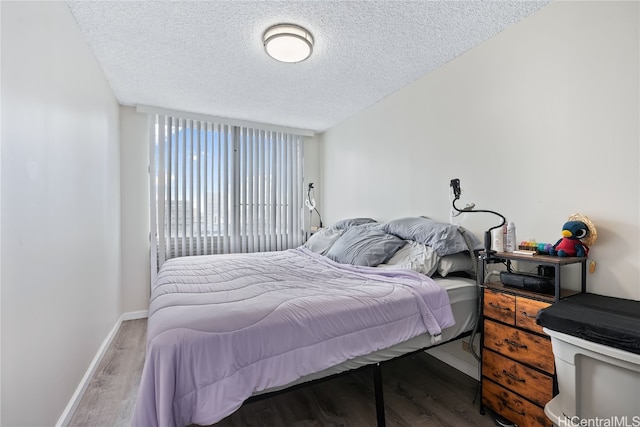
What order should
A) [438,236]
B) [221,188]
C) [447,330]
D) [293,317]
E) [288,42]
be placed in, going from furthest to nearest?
[221,188], [438,236], [288,42], [447,330], [293,317]

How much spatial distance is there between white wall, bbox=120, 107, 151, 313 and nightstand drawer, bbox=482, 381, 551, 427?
3599 millimetres

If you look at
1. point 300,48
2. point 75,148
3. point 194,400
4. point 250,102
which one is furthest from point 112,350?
point 300,48

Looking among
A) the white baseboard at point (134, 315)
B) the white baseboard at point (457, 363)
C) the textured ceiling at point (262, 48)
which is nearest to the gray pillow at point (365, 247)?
the white baseboard at point (457, 363)

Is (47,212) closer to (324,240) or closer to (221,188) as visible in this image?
(324,240)

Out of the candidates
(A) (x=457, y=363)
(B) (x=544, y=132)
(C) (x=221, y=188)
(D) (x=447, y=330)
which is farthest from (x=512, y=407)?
(C) (x=221, y=188)

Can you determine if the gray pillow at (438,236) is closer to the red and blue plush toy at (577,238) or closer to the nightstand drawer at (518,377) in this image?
the red and blue plush toy at (577,238)

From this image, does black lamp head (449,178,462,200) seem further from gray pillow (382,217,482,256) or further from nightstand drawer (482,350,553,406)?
nightstand drawer (482,350,553,406)

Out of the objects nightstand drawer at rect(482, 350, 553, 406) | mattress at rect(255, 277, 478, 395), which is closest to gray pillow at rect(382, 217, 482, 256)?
mattress at rect(255, 277, 478, 395)

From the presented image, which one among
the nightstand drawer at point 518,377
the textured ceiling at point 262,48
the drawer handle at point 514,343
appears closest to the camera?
the nightstand drawer at point 518,377

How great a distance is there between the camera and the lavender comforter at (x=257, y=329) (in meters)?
1.12

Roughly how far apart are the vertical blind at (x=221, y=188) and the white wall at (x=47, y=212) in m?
1.16

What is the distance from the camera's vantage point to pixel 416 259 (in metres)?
2.12

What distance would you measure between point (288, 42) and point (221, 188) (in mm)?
2346

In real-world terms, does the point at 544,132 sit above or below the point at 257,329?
above
